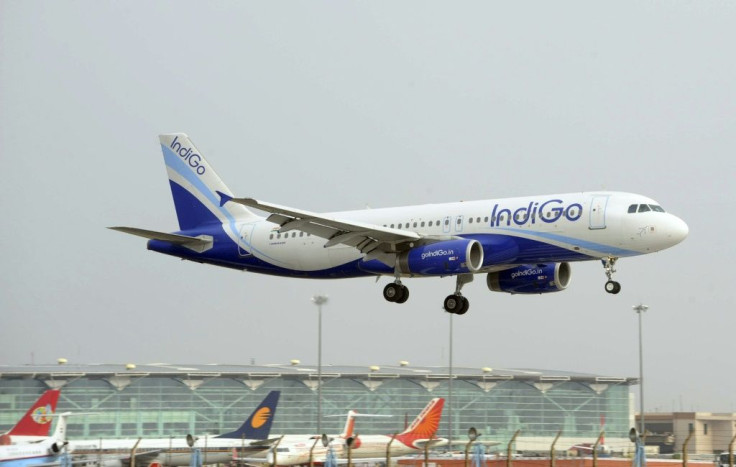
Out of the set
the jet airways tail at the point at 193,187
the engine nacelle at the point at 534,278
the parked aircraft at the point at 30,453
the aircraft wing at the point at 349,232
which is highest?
the jet airways tail at the point at 193,187

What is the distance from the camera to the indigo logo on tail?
65812mm

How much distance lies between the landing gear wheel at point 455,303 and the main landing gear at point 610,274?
26.3ft

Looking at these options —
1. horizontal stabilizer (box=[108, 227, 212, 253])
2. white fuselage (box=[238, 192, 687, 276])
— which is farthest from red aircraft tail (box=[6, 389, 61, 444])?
white fuselage (box=[238, 192, 687, 276])

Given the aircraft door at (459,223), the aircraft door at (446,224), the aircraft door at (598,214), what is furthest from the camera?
the aircraft door at (446,224)

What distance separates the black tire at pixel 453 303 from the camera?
57750 millimetres

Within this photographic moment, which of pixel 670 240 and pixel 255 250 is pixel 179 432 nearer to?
pixel 255 250

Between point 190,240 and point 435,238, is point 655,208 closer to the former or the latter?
point 435,238

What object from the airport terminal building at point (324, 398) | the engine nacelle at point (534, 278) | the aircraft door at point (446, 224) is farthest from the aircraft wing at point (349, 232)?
the airport terminal building at point (324, 398)

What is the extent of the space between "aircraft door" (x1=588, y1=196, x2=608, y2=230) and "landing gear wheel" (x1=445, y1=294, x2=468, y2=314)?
919 cm

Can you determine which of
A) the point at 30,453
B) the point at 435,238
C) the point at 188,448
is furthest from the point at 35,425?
the point at 435,238

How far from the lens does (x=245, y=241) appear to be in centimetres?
6103

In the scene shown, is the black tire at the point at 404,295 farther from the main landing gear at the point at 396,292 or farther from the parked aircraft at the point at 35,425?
the parked aircraft at the point at 35,425

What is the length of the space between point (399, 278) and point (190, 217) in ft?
46.9

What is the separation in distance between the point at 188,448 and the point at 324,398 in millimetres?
42495
